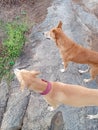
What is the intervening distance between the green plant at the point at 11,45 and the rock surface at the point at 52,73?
21 cm

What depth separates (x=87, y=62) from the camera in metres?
6.37

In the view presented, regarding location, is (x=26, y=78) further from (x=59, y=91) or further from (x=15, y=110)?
(x=15, y=110)

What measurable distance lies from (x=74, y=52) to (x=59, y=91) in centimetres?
124

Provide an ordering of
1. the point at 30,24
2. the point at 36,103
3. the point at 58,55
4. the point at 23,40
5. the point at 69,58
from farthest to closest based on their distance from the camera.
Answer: the point at 30,24 < the point at 23,40 < the point at 58,55 < the point at 69,58 < the point at 36,103

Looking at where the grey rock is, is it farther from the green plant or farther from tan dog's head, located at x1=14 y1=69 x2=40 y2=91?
tan dog's head, located at x1=14 y1=69 x2=40 y2=91

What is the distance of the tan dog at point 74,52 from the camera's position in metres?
6.31

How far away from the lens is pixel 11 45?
775 centimetres

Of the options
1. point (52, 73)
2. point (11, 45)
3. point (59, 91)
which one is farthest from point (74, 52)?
point (11, 45)

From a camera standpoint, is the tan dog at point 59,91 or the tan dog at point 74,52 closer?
the tan dog at point 59,91

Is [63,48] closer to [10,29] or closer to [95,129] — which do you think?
[95,129]

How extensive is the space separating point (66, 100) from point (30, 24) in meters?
3.60

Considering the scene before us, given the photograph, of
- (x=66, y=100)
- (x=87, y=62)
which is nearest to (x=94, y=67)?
(x=87, y=62)

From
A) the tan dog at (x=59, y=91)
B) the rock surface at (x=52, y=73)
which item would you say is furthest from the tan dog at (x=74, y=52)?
the tan dog at (x=59, y=91)

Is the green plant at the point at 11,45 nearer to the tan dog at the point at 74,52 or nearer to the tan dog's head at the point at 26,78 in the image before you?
the tan dog at the point at 74,52
